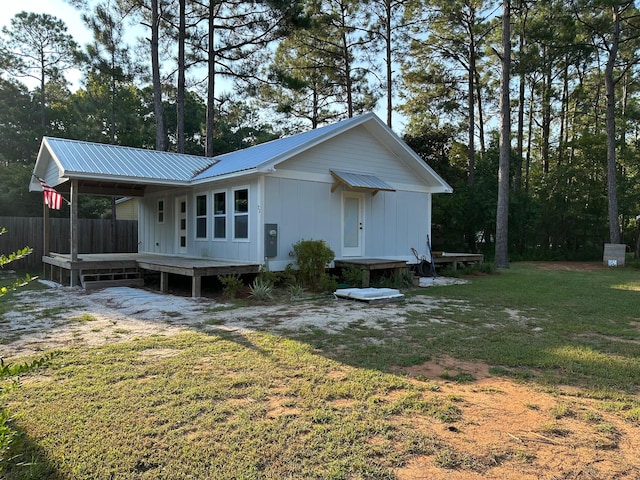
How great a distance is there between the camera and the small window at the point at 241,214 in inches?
390

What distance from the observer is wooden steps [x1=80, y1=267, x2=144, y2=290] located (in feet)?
31.9

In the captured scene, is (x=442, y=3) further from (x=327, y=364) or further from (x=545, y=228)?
(x=327, y=364)

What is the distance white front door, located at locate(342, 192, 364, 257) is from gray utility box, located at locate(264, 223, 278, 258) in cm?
199

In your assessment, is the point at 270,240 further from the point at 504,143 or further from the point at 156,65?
the point at 156,65

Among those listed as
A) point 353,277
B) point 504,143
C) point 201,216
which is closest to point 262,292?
point 353,277

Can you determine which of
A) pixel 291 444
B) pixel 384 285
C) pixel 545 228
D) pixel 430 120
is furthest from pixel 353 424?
pixel 430 120

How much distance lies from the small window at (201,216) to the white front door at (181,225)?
0.72 m

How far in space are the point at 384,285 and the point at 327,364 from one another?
6158 millimetres

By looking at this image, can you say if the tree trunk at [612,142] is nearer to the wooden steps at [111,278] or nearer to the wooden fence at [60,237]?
the wooden steps at [111,278]

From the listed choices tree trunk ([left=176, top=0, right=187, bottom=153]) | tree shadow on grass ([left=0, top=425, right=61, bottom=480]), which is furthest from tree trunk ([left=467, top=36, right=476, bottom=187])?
tree shadow on grass ([left=0, top=425, right=61, bottom=480])

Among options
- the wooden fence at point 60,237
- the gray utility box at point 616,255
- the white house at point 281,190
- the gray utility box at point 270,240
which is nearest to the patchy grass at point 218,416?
the gray utility box at point 270,240

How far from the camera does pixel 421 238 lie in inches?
501

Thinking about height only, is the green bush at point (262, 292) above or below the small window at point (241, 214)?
below

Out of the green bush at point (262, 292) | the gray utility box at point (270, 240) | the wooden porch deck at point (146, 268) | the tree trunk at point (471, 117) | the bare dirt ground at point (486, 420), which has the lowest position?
the bare dirt ground at point (486, 420)
